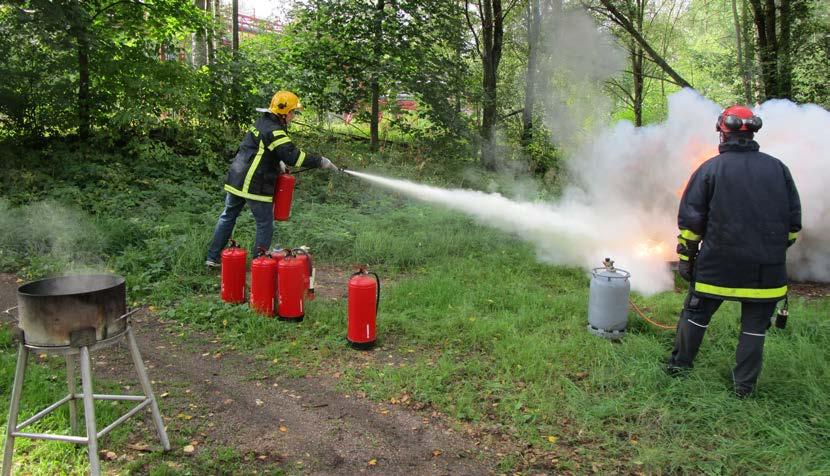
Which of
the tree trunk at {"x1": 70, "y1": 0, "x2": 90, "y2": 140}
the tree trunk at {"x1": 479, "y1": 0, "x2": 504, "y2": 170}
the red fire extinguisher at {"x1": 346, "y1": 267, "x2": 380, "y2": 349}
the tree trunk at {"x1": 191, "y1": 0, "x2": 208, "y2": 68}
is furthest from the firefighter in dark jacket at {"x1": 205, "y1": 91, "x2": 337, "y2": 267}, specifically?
the tree trunk at {"x1": 479, "y1": 0, "x2": 504, "y2": 170}

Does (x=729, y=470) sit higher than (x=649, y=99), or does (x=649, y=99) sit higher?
(x=649, y=99)

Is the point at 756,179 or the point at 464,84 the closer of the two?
the point at 756,179

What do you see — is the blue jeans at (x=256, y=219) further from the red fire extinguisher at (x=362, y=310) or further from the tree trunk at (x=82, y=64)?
the tree trunk at (x=82, y=64)

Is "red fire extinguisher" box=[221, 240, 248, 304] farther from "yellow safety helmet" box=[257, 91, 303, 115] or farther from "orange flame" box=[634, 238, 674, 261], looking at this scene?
"orange flame" box=[634, 238, 674, 261]

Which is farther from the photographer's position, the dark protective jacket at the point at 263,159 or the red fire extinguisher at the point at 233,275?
the dark protective jacket at the point at 263,159

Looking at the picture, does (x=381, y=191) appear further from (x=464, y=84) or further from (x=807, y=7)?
(x=807, y=7)

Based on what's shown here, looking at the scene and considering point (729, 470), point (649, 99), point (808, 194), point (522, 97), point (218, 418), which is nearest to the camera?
point (729, 470)

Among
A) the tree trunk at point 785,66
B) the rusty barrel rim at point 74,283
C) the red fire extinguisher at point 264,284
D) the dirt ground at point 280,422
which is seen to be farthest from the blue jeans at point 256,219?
the tree trunk at point 785,66

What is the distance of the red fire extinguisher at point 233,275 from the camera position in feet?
18.7

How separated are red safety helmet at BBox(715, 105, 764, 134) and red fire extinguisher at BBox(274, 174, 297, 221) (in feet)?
14.6

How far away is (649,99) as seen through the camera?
30.8 metres

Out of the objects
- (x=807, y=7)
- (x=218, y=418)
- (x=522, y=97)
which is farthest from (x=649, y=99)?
(x=218, y=418)

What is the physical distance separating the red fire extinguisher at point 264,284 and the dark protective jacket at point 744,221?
12.8 feet

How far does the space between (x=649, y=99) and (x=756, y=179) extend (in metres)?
30.2
